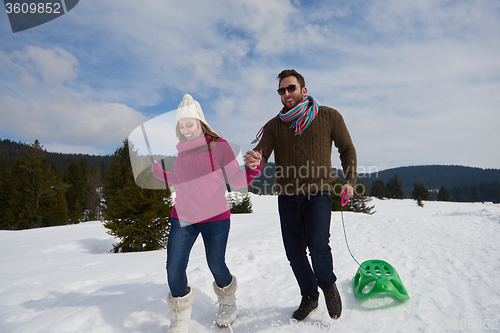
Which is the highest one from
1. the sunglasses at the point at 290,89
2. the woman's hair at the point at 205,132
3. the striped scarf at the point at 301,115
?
the sunglasses at the point at 290,89

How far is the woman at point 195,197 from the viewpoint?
7.89 feet

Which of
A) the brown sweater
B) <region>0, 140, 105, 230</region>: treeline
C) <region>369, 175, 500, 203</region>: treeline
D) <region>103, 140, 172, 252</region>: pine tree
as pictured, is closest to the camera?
the brown sweater

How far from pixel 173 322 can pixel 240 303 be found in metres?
1.03

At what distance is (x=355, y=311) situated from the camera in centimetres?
286

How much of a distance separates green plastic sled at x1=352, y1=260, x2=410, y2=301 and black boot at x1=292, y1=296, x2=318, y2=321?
68 cm

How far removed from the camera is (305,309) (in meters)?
2.73

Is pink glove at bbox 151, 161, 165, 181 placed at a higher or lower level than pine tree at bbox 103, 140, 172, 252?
higher

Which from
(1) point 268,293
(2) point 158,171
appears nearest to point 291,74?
(2) point 158,171

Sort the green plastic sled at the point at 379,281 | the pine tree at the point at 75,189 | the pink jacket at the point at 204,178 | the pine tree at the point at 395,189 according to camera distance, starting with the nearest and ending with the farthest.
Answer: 1. the pink jacket at the point at 204,178
2. the green plastic sled at the point at 379,281
3. the pine tree at the point at 75,189
4. the pine tree at the point at 395,189

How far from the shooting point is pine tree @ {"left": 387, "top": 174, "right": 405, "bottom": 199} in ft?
220

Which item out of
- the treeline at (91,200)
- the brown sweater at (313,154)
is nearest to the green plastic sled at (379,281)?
the brown sweater at (313,154)

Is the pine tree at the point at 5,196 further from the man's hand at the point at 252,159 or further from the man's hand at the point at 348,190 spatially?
the man's hand at the point at 348,190

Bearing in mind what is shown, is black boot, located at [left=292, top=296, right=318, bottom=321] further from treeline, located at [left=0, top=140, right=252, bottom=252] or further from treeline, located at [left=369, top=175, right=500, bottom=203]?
treeline, located at [left=369, top=175, right=500, bottom=203]

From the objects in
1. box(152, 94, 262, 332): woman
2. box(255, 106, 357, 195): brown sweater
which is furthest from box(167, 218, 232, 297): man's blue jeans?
box(255, 106, 357, 195): brown sweater
